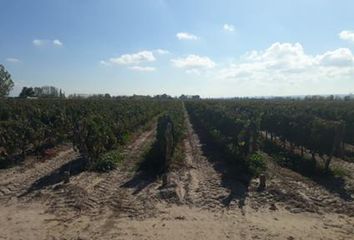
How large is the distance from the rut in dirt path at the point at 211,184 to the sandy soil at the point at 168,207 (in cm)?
3

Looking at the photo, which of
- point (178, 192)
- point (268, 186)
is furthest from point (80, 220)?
point (268, 186)

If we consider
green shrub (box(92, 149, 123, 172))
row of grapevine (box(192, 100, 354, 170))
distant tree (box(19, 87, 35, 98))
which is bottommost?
green shrub (box(92, 149, 123, 172))

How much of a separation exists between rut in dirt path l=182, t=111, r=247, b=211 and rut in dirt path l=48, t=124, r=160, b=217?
1.60 meters

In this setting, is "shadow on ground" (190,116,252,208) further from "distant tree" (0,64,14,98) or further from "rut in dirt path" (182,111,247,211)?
"distant tree" (0,64,14,98)

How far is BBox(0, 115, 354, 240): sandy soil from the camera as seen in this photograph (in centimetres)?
963

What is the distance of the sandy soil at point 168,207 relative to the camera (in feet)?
31.6

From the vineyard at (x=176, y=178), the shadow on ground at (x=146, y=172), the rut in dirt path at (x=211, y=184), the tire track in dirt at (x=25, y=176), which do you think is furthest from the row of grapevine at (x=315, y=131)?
the tire track in dirt at (x=25, y=176)

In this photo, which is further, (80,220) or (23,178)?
(23,178)

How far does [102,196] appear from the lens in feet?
41.0

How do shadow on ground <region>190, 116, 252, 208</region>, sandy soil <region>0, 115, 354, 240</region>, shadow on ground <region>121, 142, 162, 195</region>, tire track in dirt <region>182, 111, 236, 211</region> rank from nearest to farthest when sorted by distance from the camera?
sandy soil <region>0, 115, 354, 240</region> < tire track in dirt <region>182, 111, 236, 211</region> < shadow on ground <region>190, 116, 252, 208</region> < shadow on ground <region>121, 142, 162, 195</region>

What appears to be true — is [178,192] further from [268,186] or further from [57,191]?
[57,191]

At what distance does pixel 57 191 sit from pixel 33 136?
751 centimetres

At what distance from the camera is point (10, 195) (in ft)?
41.9

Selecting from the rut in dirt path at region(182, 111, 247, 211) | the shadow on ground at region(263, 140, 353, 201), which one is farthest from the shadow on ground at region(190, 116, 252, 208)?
the shadow on ground at region(263, 140, 353, 201)
